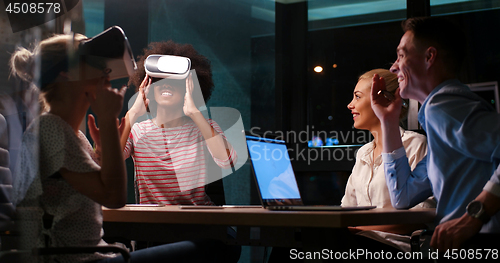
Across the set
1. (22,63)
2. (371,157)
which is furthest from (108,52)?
(371,157)

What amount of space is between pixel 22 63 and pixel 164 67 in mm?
1047

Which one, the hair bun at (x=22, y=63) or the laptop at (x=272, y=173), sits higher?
the hair bun at (x=22, y=63)

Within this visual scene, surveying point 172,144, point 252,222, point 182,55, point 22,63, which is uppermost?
point 182,55

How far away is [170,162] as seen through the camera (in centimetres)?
214

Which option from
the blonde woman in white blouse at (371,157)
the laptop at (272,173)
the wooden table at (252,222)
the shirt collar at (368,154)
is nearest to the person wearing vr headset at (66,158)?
the wooden table at (252,222)

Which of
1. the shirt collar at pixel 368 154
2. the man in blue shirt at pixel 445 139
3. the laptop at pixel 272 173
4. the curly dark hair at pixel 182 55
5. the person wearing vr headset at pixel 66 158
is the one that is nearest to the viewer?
the person wearing vr headset at pixel 66 158

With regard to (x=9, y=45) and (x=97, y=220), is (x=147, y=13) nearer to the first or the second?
(x=9, y=45)

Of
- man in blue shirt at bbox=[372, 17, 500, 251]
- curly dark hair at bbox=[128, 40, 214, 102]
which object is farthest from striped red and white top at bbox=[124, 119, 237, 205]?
man in blue shirt at bbox=[372, 17, 500, 251]

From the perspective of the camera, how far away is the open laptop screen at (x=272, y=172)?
1.39 metres

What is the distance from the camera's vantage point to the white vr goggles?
216 cm

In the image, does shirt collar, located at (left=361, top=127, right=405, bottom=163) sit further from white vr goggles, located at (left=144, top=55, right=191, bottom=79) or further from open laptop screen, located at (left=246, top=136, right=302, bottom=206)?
white vr goggles, located at (left=144, top=55, right=191, bottom=79)

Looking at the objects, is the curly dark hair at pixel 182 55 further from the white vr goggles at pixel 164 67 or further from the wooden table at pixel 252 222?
the wooden table at pixel 252 222

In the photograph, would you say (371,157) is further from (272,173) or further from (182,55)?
(182,55)

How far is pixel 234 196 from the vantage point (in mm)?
3428
